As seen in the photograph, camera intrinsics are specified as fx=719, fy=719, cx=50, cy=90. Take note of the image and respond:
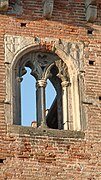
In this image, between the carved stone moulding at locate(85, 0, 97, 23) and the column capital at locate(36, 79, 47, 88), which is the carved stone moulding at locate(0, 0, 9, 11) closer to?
the column capital at locate(36, 79, 47, 88)

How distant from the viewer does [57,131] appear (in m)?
13.7

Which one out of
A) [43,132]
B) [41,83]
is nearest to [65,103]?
[41,83]

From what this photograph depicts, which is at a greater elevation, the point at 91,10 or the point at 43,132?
the point at 91,10

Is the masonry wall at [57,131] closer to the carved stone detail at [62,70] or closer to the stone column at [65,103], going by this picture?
the stone column at [65,103]

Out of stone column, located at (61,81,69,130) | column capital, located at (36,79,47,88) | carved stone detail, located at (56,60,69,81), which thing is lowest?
stone column, located at (61,81,69,130)

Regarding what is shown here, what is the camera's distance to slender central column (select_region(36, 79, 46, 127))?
13852 mm

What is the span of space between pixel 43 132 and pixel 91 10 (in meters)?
2.95

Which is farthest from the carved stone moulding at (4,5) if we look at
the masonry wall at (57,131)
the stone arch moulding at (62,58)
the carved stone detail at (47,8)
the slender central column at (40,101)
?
the slender central column at (40,101)

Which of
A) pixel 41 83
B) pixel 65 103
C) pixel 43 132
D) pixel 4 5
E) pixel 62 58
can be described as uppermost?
pixel 4 5

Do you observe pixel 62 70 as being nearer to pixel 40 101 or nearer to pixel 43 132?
pixel 40 101

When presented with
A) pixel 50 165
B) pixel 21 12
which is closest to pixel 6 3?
pixel 21 12

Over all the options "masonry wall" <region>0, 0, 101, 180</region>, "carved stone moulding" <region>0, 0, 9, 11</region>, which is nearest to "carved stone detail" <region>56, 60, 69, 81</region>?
"masonry wall" <region>0, 0, 101, 180</region>

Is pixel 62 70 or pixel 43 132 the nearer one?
pixel 43 132

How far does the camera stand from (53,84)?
47.6 feet
